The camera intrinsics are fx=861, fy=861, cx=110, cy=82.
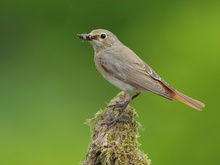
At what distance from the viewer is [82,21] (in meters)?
10.5

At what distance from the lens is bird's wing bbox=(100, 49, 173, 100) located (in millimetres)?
6965

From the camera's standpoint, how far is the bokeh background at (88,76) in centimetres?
845

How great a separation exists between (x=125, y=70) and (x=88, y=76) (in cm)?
312

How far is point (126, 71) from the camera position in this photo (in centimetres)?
707

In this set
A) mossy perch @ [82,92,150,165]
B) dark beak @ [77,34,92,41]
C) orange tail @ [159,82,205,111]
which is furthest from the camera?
dark beak @ [77,34,92,41]

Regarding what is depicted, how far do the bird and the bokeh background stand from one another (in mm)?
1314

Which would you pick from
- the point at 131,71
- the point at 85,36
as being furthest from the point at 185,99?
the point at 85,36

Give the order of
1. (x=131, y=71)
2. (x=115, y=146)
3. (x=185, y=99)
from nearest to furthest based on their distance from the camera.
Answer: (x=115, y=146)
(x=185, y=99)
(x=131, y=71)

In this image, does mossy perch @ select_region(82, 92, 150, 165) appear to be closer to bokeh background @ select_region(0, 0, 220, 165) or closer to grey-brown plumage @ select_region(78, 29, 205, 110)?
grey-brown plumage @ select_region(78, 29, 205, 110)

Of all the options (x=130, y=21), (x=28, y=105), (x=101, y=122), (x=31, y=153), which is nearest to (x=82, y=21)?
(x=130, y=21)

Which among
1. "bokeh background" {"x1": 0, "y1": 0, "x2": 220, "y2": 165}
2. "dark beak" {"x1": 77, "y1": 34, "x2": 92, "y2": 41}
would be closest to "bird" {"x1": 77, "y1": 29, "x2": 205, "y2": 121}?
"dark beak" {"x1": 77, "y1": 34, "x2": 92, "y2": 41}

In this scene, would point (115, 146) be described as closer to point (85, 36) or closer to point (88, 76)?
point (85, 36)

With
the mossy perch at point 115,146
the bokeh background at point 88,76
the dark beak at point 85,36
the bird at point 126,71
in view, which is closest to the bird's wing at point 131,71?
the bird at point 126,71

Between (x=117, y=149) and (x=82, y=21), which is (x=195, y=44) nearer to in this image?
(x=82, y=21)
